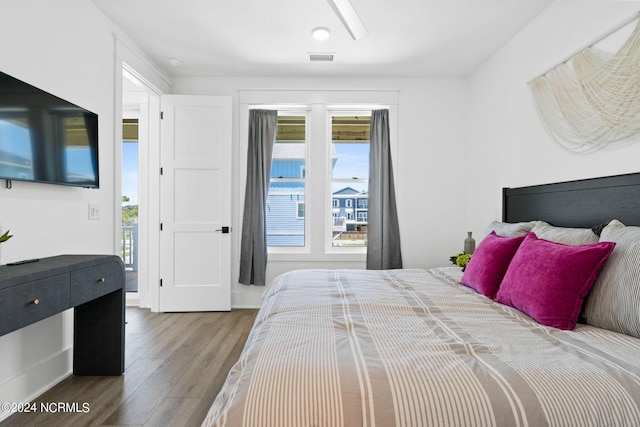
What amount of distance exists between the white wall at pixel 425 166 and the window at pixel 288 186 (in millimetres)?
339

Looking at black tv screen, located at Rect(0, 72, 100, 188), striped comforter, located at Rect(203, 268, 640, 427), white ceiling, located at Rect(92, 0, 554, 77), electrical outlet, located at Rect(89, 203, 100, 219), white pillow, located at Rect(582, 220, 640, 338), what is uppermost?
white ceiling, located at Rect(92, 0, 554, 77)

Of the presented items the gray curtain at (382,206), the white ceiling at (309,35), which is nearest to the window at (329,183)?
the gray curtain at (382,206)

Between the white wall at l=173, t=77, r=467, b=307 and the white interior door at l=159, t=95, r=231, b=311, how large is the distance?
9.0 inches

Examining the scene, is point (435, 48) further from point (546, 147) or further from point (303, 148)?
point (303, 148)

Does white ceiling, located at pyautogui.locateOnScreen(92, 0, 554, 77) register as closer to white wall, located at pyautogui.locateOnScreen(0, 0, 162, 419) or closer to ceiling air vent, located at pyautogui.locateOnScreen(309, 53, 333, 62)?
ceiling air vent, located at pyautogui.locateOnScreen(309, 53, 333, 62)

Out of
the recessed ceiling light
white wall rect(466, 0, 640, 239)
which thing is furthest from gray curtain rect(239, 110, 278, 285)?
white wall rect(466, 0, 640, 239)

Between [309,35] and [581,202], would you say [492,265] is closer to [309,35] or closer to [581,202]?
[581,202]

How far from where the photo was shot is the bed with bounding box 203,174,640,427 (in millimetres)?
950

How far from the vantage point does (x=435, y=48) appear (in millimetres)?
3334

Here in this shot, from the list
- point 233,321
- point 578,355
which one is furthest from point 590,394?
point 233,321

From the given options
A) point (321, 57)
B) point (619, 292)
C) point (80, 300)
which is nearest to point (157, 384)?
point (80, 300)

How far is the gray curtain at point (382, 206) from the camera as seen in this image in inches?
158

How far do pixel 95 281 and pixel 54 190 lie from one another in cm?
66

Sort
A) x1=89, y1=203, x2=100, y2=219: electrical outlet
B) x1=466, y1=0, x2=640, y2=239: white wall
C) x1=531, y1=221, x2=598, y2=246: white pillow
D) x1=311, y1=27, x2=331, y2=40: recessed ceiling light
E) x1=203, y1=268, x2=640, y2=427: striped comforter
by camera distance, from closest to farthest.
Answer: x1=203, y1=268, x2=640, y2=427: striped comforter → x1=531, y1=221, x2=598, y2=246: white pillow → x1=466, y1=0, x2=640, y2=239: white wall → x1=89, y1=203, x2=100, y2=219: electrical outlet → x1=311, y1=27, x2=331, y2=40: recessed ceiling light
